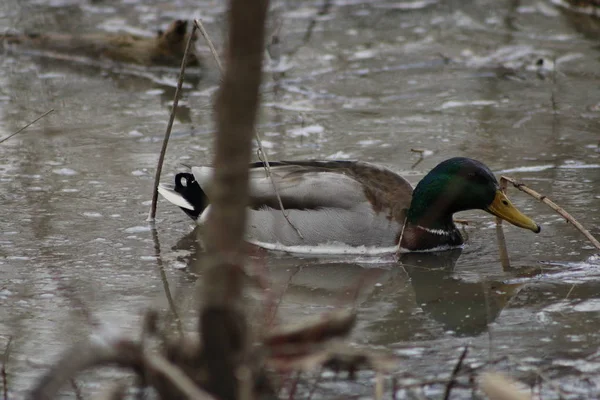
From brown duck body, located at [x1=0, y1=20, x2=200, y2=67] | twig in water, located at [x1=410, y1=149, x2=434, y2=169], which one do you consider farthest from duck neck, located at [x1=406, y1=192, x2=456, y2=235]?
brown duck body, located at [x1=0, y1=20, x2=200, y2=67]

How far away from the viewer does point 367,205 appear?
6.37 metres

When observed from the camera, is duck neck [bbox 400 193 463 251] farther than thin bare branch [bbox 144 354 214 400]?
Yes

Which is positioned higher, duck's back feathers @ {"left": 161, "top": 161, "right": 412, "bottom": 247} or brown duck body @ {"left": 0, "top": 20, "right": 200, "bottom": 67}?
duck's back feathers @ {"left": 161, "top": 161, "right": 412, "bottom": 247}

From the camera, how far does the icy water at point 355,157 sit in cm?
505

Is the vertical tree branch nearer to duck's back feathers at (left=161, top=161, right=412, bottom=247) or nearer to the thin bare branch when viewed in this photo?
the thin bare branch

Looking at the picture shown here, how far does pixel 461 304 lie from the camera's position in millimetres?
5457

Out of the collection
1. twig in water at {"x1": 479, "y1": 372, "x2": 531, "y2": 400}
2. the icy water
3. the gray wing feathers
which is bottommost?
the icy water

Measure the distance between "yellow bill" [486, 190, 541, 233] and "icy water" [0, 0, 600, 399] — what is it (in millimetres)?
155

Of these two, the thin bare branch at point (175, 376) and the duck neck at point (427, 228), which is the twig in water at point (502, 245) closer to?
the duck neck at point (427, 228)

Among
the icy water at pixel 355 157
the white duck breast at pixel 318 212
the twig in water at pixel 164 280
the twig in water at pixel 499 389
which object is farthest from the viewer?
the white duck breast at pixel 318 212

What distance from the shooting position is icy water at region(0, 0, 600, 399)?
5051 millimetres

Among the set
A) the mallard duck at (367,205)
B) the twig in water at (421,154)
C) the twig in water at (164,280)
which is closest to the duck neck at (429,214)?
the mallard duck at (367,205)

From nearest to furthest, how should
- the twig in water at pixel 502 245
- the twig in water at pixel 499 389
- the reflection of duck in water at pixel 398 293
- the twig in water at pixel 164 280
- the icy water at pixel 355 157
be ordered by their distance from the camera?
the twig in water at pixel 499 389 < the icy water at pixel 355 157 < the reflection of duck in water at pixel 398 293 < the twig in water at pixel 164 280 < the twig in water at pixel 502 245

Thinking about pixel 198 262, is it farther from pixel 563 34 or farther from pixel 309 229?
pixel 563 34
